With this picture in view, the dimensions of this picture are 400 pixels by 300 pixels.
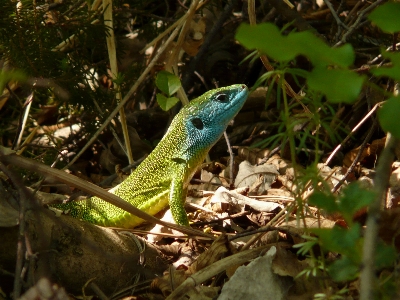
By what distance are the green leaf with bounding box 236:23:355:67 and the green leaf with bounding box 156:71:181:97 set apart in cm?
228

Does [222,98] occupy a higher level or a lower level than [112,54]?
lower

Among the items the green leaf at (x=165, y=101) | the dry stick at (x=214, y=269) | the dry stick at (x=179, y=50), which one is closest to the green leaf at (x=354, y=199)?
the dry stick at (x=214, y=269)

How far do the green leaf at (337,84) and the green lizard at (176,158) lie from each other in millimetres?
2635

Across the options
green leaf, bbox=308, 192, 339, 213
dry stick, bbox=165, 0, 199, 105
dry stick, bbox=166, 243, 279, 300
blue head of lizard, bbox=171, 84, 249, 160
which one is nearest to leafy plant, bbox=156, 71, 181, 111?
blue head of lizard, bbox=171, 84, 249, 160

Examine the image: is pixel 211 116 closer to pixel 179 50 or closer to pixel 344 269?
pixel 179 50

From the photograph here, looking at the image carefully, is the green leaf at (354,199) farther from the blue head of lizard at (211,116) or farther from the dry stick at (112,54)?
the dry stick at (112,54)

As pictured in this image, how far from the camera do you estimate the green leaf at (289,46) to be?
1.63 metres

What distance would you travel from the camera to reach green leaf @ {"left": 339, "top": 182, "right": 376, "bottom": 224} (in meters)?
1.77

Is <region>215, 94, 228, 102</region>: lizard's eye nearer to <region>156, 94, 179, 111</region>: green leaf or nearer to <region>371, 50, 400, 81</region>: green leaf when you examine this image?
<region>156, 94, 179, 111</region>: green leaf

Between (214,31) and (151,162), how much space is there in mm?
1622

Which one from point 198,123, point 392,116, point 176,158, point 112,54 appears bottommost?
point 176,158

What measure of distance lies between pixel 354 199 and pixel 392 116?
327mm

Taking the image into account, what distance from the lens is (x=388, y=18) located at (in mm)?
1797

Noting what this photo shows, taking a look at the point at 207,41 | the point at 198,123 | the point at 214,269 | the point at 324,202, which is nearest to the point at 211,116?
the point at 198,123
